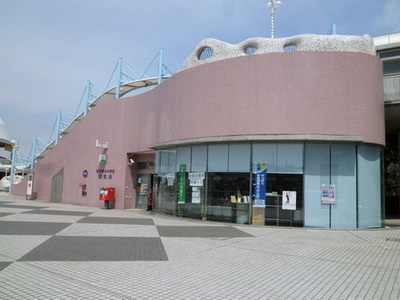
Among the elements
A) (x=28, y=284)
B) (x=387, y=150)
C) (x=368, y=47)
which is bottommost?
(x=28, y=284)

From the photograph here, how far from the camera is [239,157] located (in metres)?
15.1

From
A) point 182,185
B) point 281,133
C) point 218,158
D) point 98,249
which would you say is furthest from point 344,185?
point 98,249

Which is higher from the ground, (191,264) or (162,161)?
(162,161)

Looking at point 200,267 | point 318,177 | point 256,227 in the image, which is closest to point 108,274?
point 200,267

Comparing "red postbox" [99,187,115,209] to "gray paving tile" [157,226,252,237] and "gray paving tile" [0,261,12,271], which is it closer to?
"gray paving tile" [157,226,252,237]

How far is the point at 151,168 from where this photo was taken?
21953 mm

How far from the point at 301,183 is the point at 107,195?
40.2 feet

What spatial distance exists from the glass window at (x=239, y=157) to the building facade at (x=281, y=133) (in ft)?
0.14

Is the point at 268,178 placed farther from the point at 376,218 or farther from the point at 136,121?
the point at 136,121

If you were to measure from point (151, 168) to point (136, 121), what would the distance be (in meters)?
3.02

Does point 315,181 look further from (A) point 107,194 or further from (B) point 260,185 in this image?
(A) point 107,194

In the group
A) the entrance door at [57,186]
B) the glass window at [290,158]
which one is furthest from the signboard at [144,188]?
the glass window at [290,158]

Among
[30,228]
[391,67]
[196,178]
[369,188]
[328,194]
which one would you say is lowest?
[30,228]

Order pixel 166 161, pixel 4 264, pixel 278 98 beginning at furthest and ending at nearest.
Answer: pixel 166 161
pixel 278 98
pixel 4 264
